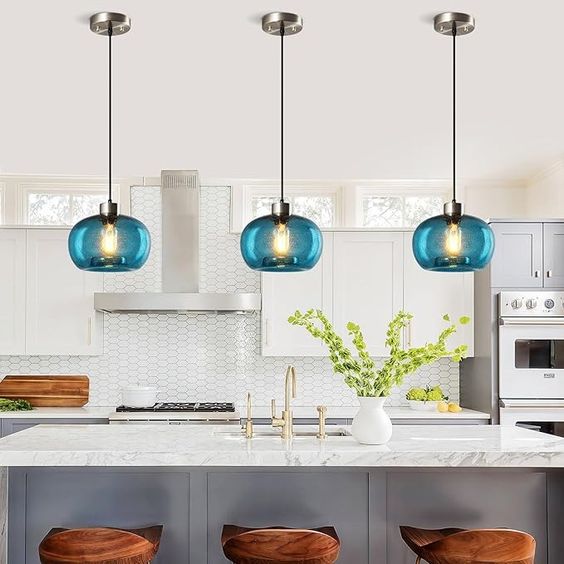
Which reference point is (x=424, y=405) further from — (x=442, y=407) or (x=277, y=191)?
(x=277, y=191)

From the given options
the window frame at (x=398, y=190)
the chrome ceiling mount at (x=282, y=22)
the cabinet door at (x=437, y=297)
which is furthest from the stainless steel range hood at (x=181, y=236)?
the chrome ceiling mount at (x=282, y=22)

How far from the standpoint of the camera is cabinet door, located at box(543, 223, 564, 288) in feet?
16.8

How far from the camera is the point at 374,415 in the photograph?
121 inches

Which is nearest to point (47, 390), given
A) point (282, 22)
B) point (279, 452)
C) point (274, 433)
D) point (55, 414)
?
point (55, 414)

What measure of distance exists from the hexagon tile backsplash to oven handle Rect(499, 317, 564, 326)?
821 millimetres

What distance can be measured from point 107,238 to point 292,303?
2.69m

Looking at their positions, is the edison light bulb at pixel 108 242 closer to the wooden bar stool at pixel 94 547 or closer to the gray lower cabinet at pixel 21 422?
the wooden bar stool at pixel 94 547

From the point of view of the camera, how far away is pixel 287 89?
3750mm

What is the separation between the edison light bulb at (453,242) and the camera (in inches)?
116

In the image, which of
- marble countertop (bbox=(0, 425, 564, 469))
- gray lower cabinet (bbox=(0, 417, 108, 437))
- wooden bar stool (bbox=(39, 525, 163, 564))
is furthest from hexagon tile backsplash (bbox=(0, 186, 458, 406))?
wooden bar stool (bbox=(39, 525, 163, 564))

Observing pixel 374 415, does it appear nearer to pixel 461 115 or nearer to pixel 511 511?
pixel 511 511

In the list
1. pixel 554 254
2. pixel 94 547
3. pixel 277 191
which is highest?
pixel 277 191

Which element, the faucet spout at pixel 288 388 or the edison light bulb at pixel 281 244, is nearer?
the edison light bulb at pixel 281 244

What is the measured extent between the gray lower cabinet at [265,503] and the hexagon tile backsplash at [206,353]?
263 cm
